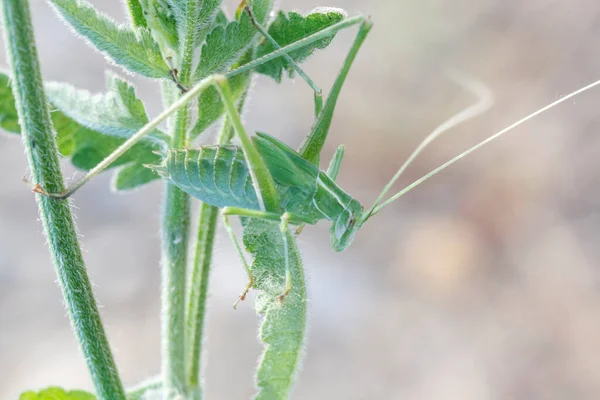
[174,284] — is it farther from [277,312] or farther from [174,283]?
[277,312]

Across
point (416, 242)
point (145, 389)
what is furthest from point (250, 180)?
point (416, 242)

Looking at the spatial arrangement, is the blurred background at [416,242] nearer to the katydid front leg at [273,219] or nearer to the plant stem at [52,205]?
the katydid front leg at [273,219]

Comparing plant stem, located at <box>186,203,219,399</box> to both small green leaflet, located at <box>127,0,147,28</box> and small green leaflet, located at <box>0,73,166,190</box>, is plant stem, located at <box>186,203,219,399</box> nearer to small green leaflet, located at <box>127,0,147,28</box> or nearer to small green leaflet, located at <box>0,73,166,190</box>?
small green leaflet, located at <box>0,73,166,190</box>

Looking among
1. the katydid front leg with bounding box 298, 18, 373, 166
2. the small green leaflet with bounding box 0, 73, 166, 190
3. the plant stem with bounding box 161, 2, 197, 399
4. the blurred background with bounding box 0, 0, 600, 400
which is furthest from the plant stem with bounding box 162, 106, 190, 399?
the blurred background with bounding box 0, 0, 600, 400

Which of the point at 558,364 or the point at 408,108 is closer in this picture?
the point at 558,364

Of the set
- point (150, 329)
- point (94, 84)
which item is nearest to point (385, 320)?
point (150, 329)

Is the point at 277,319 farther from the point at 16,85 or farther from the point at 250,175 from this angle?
the point at 16,85
